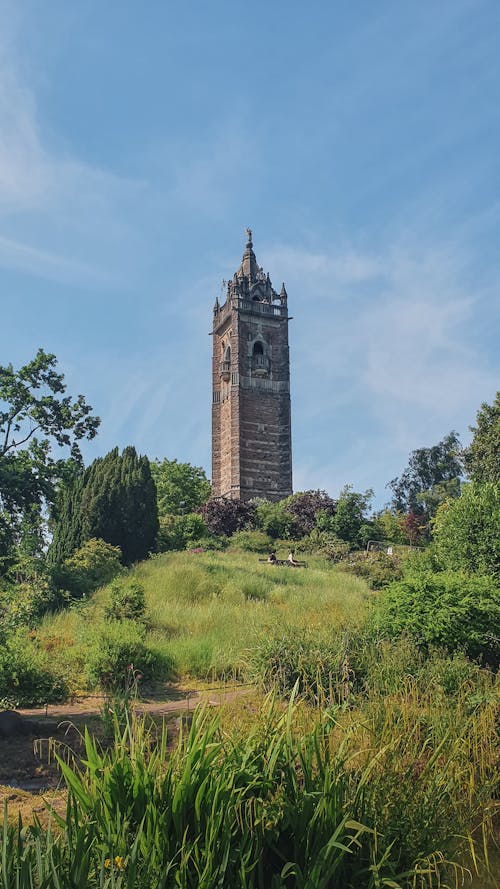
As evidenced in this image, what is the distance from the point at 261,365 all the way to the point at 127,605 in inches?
1455

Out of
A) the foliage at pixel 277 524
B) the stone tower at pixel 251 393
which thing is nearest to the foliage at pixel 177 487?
the stone tower at pixel 251 393

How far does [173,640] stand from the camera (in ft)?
38.4

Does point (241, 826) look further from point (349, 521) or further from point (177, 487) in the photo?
point (177, 487)

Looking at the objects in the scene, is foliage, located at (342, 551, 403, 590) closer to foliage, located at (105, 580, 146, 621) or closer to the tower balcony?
foliage, located at (105, 580, 146, 621)

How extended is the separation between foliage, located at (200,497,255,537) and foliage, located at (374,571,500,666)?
83.5 feet

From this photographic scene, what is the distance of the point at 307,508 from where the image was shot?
36.8m

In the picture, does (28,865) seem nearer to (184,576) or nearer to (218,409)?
(184,576)

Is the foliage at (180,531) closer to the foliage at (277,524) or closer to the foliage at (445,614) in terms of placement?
the foliage at (277,524)

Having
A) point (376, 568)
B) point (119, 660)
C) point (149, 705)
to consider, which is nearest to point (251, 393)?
point (376, 568)

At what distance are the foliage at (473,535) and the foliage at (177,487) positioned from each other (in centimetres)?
2566

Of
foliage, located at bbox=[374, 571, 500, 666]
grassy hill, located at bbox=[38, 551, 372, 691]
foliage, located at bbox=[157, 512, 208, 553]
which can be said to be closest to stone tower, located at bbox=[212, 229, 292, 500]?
foliage, located at bbox=[157, 512, 208, 553]

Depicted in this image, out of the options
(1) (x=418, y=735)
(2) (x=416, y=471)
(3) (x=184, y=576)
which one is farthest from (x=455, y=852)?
(2) (x=416, y=471)

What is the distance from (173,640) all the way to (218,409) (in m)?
38.6

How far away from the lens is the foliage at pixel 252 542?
31.3 meters
